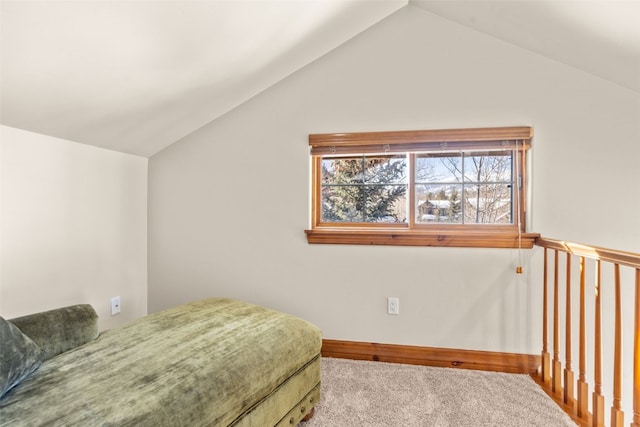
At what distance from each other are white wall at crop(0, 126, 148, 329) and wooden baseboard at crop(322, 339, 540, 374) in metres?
1.68

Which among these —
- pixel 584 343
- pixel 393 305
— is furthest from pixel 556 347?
pixel 393 305

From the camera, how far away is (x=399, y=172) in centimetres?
244

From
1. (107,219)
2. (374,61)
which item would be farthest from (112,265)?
(374,61)

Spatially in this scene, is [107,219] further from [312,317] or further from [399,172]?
[399,172]

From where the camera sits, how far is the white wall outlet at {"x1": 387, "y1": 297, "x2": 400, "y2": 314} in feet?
7.64

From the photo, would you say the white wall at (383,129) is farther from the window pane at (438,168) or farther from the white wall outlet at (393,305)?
the window pane at (438,168)

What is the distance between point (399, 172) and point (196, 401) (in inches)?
76.8

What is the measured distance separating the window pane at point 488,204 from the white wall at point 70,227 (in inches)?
102

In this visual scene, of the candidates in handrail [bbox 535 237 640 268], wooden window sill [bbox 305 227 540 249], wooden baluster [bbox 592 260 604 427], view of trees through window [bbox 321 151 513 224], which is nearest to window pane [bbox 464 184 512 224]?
view of trees through window [bbox 321 151 513 224]

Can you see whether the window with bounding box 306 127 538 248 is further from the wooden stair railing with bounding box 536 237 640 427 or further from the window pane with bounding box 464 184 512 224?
the wooden stair railing with bounding box 536 237 640 427

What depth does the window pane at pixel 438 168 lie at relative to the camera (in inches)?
92.2

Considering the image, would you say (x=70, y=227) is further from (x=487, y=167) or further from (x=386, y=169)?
(x=487, y=167)

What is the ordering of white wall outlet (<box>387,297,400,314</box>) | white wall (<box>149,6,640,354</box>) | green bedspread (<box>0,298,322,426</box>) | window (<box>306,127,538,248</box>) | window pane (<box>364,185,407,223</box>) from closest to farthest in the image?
1. green bedspread (<box>0,298,322,426</box>)
2. white wall (<box>149,6,640,354</box>)
3. window (<box>306,127,538,248</box>)
4. white wall outlet (<box>387,297,400,314</box>)
5. window pane (<box>364,185,407,223</box>)

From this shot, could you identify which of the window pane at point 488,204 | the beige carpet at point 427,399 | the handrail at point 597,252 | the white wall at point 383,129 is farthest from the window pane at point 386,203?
the beige carpet at point 427,399
